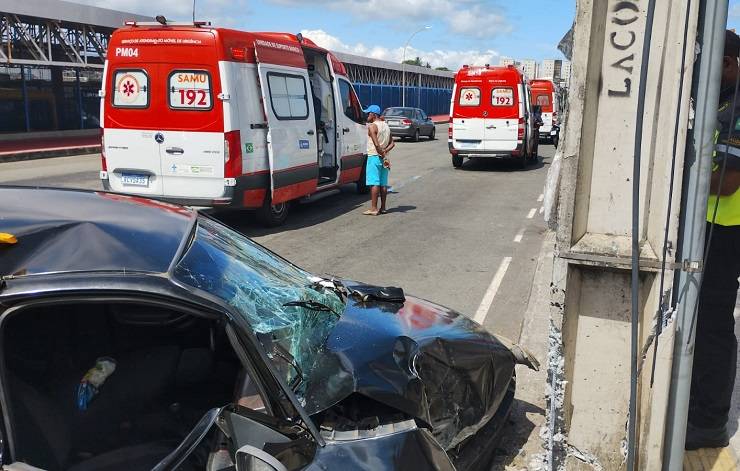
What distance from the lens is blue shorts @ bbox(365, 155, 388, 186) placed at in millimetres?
10773

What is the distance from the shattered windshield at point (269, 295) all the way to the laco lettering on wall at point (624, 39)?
163 cm

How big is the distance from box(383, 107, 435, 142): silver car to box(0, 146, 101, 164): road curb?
12.1 meters

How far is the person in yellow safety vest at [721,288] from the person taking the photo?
10.8 feet

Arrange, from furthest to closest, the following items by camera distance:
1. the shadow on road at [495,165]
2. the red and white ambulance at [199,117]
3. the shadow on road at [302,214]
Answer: the shadow on road at [495,165], the shadow on road at [302,214], the red and white ambulance at [199,117]

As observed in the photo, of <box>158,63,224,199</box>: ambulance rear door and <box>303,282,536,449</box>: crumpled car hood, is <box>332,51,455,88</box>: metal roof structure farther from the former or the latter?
<box>303,282,536,449</box>: crumpled car hood

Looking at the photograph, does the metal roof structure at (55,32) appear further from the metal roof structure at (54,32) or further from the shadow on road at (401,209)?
the shadow on road at (401,209)

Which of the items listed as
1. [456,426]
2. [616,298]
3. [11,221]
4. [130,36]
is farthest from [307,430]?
[130,36]

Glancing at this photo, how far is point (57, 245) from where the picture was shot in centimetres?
222

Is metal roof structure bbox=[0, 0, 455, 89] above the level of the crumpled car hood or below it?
above

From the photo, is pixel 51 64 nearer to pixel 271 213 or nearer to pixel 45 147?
pixel 45 147

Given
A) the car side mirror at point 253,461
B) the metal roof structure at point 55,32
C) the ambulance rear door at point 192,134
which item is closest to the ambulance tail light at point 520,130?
the ambulance rear door at point 192,134

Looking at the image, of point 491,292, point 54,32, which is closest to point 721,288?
point 491,292

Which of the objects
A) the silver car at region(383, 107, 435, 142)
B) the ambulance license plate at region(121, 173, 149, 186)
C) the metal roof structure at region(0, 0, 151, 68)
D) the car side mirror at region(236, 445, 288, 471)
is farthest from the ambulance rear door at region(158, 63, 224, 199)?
the silver car at region(383, 107, 435, 142)

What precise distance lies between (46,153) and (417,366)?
1897 centimetres
